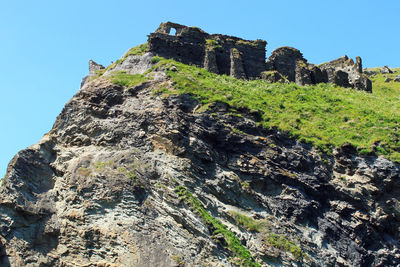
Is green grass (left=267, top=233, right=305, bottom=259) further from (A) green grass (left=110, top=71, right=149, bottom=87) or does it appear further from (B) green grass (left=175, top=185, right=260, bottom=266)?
(A) green grass (left=110, top=71, right=149, bottom=87)

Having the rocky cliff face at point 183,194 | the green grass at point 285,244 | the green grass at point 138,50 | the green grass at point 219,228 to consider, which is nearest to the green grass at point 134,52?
the green grass at point 138,50

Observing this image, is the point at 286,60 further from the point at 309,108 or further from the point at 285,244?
the point at 285,244

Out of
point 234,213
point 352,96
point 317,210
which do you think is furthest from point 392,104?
point 234,213

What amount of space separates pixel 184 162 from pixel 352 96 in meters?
19.5

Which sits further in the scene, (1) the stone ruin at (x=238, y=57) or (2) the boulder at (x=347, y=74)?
(2) the boulder at (x=347, y=74)

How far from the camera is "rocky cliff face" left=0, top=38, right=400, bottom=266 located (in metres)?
21.1

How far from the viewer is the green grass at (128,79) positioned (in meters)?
30.3

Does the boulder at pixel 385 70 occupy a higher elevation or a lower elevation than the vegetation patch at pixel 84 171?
higher

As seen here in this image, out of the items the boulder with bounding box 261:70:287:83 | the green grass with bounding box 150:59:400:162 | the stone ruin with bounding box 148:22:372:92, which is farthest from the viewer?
the boulder with bounding box 261:70:287:83

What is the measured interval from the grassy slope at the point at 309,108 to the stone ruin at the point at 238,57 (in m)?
1.70

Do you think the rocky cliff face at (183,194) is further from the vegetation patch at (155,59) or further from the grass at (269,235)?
the vegetation patch at (155,59)

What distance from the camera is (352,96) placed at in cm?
3841

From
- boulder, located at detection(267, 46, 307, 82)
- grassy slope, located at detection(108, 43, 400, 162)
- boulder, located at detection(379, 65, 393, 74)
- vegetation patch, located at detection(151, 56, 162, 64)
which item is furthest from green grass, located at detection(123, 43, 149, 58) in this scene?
boulder, located at detection(379, 65, 393, 74)

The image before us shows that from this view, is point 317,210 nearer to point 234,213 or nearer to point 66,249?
point 234,213
